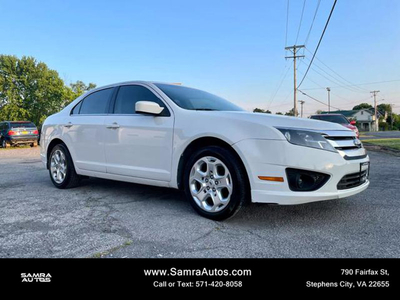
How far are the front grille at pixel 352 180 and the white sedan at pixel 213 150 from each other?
0.01m

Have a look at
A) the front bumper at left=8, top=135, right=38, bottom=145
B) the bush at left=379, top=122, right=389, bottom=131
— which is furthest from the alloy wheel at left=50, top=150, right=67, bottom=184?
the bush at left=379, top=122, right=389, bottom=131

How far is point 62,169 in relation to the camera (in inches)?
188

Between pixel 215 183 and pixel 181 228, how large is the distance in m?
0.56

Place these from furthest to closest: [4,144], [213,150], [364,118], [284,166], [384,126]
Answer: [364,118]
[384,126]
[4,144]
[213,150]
[284,166]

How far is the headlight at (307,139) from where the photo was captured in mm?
2686

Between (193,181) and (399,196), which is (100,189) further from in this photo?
(399,196)

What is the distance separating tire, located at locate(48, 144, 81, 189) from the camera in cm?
464

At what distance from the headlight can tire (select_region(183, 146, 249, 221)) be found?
54 centimetres

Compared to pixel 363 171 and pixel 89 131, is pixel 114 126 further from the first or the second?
pixel 363 171

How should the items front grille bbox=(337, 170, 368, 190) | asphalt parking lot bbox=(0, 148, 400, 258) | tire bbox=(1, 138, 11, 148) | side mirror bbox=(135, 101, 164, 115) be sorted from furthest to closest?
tire bbox=(1, 138, 11, 148), side mirror bbox=(135, 101, 164, 115), front grille bbox=(337, 170, 368, 190), asphalt parking lot bbox=(0, 148, 400, 258)

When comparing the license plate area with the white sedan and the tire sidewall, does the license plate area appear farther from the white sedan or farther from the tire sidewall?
the tire sidewall

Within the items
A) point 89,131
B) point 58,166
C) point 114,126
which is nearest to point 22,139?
point 58,166

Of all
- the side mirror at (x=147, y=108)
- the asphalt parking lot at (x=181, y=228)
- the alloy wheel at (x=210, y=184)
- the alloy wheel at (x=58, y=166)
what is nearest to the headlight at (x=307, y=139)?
the alloy wheel at (x=210, y=184)

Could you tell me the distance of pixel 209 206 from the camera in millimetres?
3074
